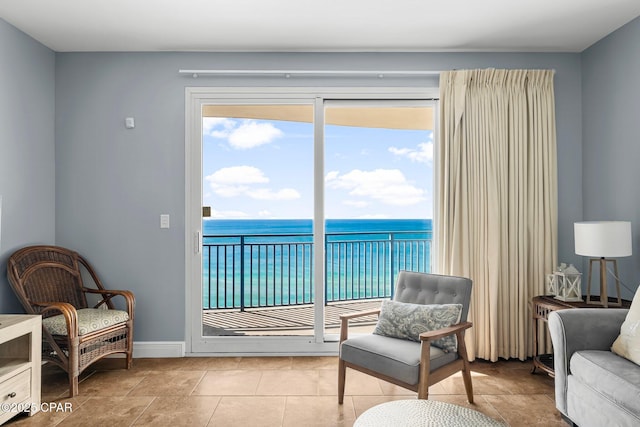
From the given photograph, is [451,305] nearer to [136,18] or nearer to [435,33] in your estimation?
[435,33]

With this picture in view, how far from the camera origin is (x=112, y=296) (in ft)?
11.9

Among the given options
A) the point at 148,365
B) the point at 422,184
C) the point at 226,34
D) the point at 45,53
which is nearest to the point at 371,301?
the point at 422,184

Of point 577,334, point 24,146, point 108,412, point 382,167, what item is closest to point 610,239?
point 577,334

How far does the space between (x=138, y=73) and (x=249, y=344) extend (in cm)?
257

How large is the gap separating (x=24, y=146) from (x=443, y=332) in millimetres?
3433

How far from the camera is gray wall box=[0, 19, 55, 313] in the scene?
3270 millimetres

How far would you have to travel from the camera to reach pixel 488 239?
3.67 m

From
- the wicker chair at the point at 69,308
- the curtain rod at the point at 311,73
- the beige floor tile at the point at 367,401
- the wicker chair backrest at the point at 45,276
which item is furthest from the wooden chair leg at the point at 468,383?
the wicker chair backrest at the point at 45,276

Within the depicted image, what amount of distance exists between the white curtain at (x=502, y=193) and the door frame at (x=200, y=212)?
18.5 inches

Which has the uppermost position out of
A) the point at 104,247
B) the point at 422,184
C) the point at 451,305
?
the point at 422,184

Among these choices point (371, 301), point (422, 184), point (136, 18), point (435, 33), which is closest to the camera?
point (136, 18)

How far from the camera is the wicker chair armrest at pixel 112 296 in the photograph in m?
3.50

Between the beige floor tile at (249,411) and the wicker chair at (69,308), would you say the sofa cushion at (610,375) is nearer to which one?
the beige floor tile at (249,411)

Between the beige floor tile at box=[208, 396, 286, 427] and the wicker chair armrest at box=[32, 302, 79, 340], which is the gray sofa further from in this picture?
the wicker chair armrest at box=[32, 302, 79, 340]
